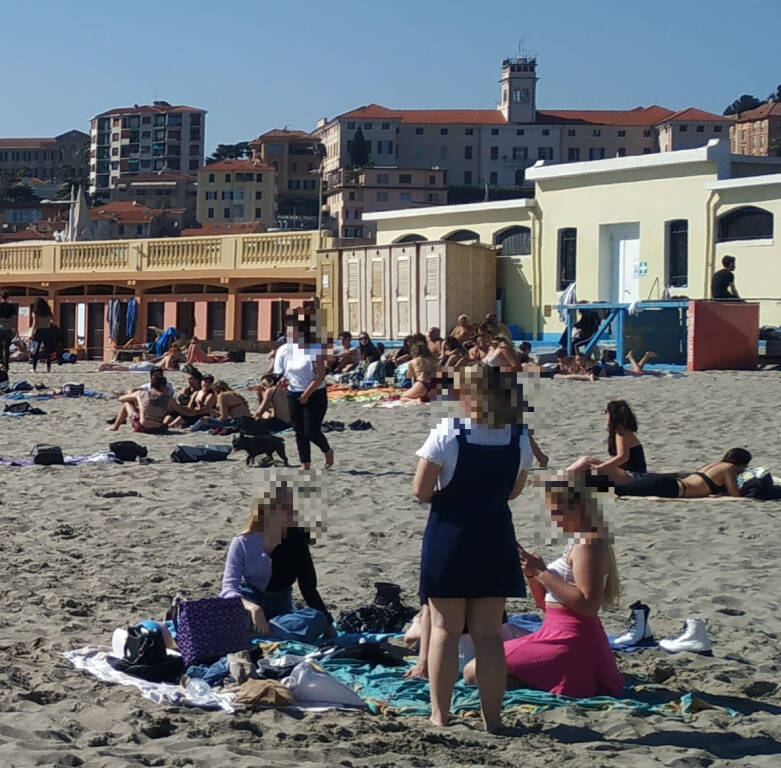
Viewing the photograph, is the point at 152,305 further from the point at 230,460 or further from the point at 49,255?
the point at 230,460

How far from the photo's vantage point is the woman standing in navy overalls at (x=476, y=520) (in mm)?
4875

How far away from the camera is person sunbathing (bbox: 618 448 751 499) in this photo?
1068 cm

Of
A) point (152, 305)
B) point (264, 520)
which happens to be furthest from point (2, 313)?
point (264, 520)

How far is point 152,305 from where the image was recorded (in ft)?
131

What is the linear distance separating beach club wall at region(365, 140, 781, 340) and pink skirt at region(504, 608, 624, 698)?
2101 centimetres

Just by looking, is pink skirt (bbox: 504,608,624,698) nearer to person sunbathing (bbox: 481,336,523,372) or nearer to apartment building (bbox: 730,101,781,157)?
person sunbathing (bbox: 481,336,523,372)

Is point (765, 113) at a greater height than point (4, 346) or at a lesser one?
greater

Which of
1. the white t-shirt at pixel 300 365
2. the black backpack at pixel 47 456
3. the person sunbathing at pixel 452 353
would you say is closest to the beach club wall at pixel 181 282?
the person sunbathing at pixel 452 353

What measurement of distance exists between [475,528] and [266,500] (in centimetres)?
166

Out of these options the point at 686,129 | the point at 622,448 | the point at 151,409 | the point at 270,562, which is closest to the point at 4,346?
the point at 151,409

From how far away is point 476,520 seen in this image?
492cm

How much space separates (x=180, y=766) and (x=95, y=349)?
1401 inches

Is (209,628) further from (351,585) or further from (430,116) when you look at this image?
(430,116)

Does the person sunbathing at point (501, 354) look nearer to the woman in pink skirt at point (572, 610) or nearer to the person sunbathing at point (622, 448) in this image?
the person sunbathing at point (622, 448)
